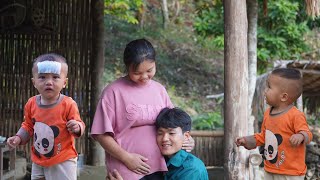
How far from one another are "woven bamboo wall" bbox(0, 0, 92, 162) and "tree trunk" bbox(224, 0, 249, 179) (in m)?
3.75

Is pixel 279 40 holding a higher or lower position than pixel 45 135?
higher

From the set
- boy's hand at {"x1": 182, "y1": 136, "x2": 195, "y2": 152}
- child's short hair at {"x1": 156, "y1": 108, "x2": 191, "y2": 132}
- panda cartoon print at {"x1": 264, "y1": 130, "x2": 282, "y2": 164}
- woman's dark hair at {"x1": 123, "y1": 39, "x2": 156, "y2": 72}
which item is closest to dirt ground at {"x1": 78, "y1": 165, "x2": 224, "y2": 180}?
panda cartoon print at {"x1": 264, "y1": 130, "x2": 282, "y2": 164}

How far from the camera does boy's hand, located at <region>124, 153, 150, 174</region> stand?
100 inches

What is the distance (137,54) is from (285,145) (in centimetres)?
127

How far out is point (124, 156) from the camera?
254cm

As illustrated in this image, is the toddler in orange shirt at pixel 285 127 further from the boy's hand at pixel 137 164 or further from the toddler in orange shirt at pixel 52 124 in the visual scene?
the toddler in orange shirt at pixel 52 124

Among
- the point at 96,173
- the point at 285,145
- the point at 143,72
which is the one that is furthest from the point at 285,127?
the point at 96,173

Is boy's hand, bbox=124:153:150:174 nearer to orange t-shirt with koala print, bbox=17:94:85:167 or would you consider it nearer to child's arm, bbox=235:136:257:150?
orange t-shirt with koala print, bbox=17:94:85:167

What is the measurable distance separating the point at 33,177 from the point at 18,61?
191 inches

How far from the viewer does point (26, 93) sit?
763cm

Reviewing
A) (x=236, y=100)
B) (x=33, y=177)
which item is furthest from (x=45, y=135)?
(x=236, y=100)

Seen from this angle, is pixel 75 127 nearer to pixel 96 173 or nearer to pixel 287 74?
pixel 287 74

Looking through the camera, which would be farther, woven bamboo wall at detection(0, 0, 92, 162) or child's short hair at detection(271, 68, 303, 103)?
woven bamboo wall at detection(0, 0, 92, 162)

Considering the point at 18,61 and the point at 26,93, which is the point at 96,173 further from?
the point at 18,61
